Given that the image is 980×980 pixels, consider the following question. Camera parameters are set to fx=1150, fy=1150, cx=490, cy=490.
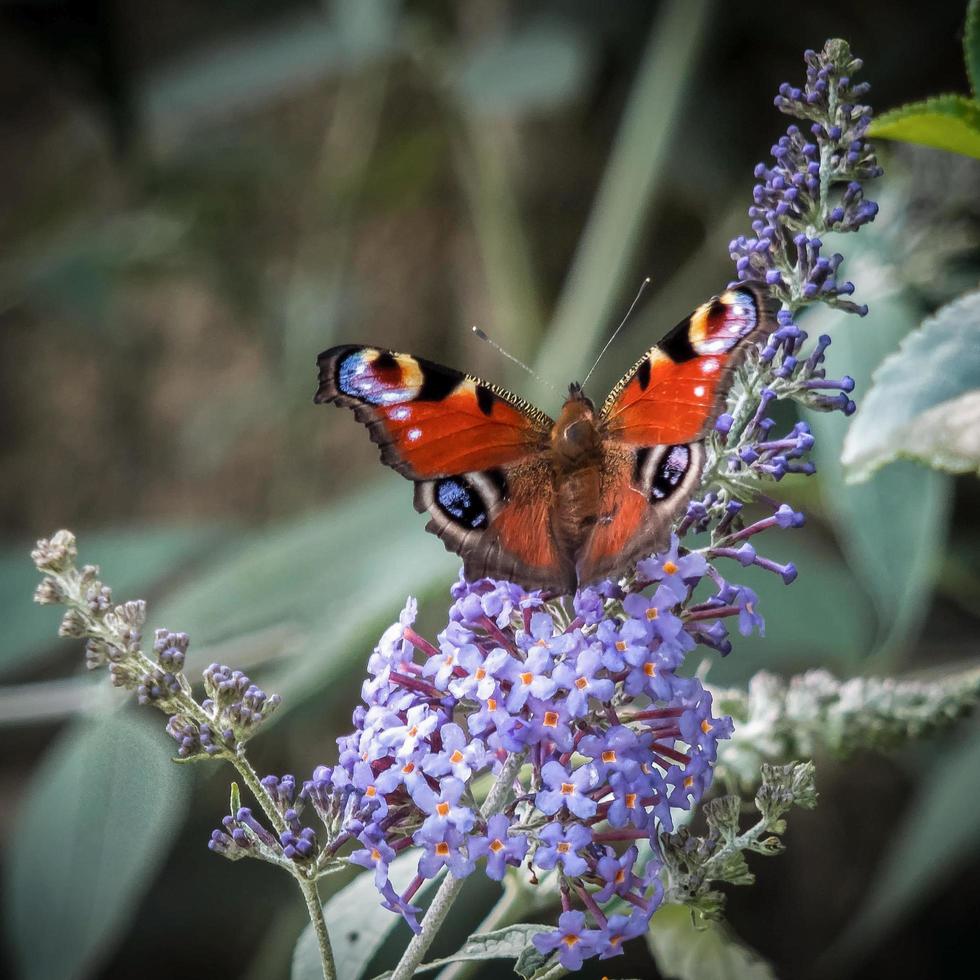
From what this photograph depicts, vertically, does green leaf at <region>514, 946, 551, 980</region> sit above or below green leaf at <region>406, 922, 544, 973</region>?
below

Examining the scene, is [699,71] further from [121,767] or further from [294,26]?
[121,767]

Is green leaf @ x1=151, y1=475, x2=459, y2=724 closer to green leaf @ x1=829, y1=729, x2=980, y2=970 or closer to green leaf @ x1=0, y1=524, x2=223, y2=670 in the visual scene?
green leaf @ x1=0, y1=524, x2=223, y2=670

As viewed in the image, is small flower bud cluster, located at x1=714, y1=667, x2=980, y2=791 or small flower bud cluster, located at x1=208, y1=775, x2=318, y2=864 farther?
small flower bud cluster, located at x1=714, y1=667, x2=980, y2=791

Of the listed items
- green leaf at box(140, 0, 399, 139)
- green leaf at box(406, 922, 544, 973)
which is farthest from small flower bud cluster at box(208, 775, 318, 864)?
green leaf at box(140, 0, 399, 139)

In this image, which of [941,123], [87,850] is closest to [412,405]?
[941,123]

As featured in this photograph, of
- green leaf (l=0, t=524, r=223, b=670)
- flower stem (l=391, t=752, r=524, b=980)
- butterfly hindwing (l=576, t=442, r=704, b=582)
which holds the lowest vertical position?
flower stem (l=391, t=752, r=524, b=980)

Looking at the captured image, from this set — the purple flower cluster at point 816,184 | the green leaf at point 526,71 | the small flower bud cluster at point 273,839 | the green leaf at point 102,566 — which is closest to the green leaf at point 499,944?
the small flower bud cluster at point 273,839
